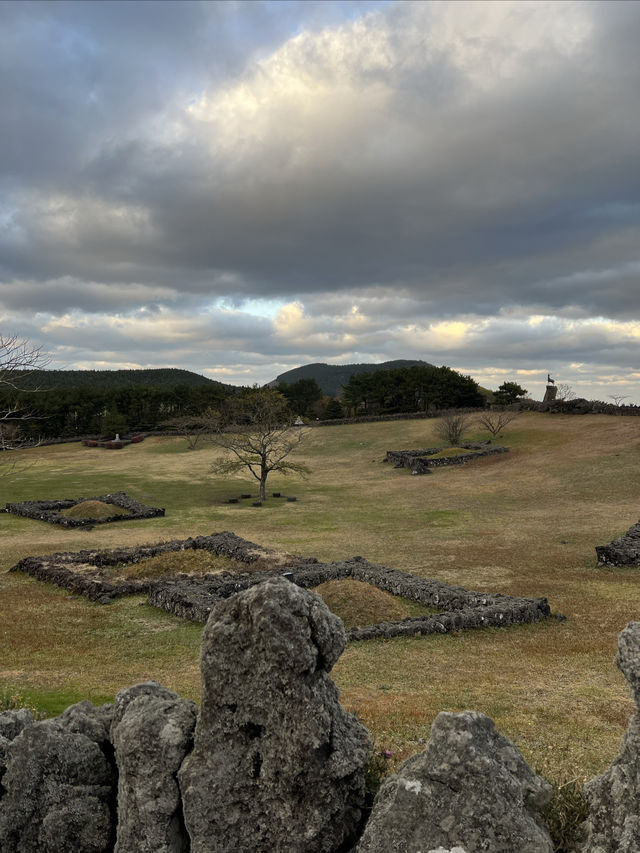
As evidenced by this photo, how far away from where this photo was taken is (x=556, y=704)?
1349 cm

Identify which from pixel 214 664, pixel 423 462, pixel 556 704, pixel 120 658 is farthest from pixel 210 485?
pixel 214 664

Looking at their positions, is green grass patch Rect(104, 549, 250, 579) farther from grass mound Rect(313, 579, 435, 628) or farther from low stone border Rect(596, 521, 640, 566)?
low stone border Rect(596, 521, 640, 566)

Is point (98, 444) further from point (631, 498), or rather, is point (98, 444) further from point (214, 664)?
point (214, 664)

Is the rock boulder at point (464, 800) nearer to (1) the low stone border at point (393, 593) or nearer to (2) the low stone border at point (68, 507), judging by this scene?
(1) the low stone border at point (393, 593)

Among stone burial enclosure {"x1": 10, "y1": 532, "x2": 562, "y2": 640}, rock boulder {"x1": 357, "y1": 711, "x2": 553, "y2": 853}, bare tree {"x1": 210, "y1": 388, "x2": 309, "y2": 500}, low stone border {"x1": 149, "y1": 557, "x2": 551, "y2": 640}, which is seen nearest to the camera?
rock boulder {"x1": 357, "y1": 711, "x2": 553, "y2": 853}

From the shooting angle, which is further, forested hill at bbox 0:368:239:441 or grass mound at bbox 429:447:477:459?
forested hill at bbox 0:368:239:441

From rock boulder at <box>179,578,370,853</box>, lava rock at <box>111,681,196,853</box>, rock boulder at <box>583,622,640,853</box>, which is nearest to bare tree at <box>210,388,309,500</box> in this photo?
lava rock at <box>111,681,196,853</box>

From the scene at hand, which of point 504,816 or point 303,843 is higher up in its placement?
point 504,816

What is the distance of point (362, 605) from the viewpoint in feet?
71.5

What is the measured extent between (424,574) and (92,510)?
26.9 m

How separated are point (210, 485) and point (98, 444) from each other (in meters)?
38.6

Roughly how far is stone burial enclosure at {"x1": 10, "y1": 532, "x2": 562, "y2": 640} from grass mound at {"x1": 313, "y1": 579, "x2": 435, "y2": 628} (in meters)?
0.64

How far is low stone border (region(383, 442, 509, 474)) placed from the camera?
63.7 meters

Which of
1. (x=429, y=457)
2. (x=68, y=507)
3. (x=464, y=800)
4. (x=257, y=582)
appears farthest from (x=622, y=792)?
(x=429, y=457)
